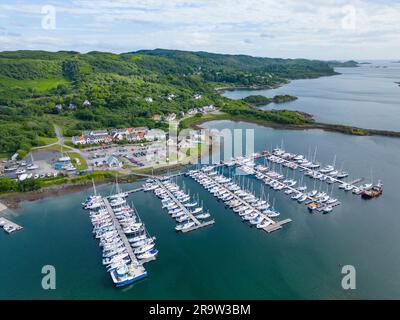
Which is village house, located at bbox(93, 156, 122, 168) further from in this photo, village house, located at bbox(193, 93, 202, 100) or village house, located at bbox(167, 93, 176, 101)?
village house, located at bbox(193, 93, 202, 100)

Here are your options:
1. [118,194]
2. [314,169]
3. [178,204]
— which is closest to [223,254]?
[178,204]

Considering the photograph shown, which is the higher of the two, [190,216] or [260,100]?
[260,100]

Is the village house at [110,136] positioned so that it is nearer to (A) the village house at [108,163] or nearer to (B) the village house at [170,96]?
(A) the village house at [108,163]

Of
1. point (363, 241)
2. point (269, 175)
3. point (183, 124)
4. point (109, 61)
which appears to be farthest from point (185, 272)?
point (109, 61)

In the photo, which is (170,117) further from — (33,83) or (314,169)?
(33,83)

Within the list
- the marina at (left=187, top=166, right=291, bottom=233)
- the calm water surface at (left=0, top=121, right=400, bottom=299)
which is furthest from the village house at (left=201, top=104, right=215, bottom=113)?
the calm water surface at (left=0, top=121, right=400, bottom=299)

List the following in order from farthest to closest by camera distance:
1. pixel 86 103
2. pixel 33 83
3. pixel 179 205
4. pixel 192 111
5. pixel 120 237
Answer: pixel 33 83 < pixel 192 111 < pixel 86 103 < pixel 179 205 < pixel 120 237
